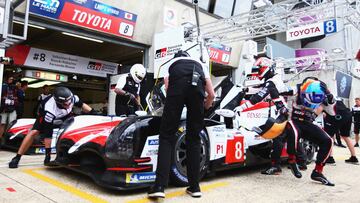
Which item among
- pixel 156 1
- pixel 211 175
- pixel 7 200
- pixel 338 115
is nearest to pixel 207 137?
pixel 211 175

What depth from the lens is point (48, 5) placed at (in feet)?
23.3

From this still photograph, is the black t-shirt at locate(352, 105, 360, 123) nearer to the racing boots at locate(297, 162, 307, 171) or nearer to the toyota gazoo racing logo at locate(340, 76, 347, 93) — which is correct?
the racing boots at locate(297, 162, 307, 171)

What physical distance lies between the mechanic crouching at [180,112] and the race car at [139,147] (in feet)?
0.75

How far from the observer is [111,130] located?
290 centimetres

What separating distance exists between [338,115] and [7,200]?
5.74m

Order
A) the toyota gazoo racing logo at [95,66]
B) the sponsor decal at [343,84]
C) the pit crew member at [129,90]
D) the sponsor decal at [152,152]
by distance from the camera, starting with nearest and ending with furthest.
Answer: the sponsor decal at [152,152] → the pit crew member at [129,90] → the toyota gazoo racing logo at [95,66] → the sponsor decal at [343,84]

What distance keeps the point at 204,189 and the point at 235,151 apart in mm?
792

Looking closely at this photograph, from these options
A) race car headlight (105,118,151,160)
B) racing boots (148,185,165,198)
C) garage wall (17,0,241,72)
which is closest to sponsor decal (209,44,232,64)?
garage wall (17,0,241,72)

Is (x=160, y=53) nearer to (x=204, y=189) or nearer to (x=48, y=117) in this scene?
(x=48, y=117)

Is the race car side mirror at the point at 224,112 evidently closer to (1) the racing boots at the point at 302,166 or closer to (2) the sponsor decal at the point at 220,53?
(1) the racing boots at the point at 302,166

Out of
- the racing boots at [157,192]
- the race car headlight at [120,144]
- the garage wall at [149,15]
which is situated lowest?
the racing boots at [157,192]

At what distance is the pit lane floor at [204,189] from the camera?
8.89 feet

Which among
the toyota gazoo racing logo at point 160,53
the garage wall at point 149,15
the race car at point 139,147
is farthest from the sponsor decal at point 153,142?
the garage wall at point 149,15

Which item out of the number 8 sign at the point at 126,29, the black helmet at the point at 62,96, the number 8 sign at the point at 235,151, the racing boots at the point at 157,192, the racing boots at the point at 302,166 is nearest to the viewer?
the racing boots at the point at 157,192
